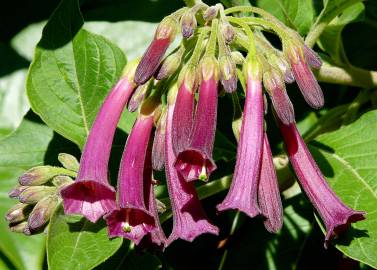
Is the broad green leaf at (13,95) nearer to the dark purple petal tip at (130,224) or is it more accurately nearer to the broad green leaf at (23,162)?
the broad green leaf at (23,162)

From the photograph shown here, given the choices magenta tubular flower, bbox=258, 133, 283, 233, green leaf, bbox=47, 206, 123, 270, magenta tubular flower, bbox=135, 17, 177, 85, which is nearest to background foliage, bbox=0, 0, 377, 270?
green leaf, bbox=47, 206, 123, 270

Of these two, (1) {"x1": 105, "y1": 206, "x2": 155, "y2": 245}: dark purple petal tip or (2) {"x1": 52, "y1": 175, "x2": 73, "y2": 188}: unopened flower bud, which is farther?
(2) {"x1": 52, "y1": 175, "x2": 73, "y2": 188}: unopened flower bud

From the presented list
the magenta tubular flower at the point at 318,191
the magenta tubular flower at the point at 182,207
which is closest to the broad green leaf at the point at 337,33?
the magenta tubular flower at the point at 318,191

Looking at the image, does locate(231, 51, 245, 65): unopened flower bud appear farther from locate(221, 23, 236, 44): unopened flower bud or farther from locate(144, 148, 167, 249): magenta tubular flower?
locate(144, 148, 167, 249): magenta tubular flower

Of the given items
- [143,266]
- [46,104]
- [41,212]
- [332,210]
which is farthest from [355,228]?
[46,104]

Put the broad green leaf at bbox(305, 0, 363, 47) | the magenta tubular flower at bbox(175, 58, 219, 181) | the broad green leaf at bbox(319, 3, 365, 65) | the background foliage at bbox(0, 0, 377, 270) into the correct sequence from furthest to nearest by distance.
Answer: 1. the broad green leaf at bbox(319, 3, 365, 65)
2. the broad green leaf at bbox(305, 0, 363, 47)
3. the background foliage at bbox(0, 0, 377, 270)
4. the magenta tubular flower at bbox(175, 58, 219, 181)

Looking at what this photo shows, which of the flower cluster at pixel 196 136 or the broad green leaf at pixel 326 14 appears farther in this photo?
the broad green leaf at pixel 326 14

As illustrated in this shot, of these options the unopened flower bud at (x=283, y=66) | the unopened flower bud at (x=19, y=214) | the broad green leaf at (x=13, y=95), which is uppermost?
the unopened flower bud at (x=283, y=66)

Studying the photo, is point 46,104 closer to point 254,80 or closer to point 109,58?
point 109,58
